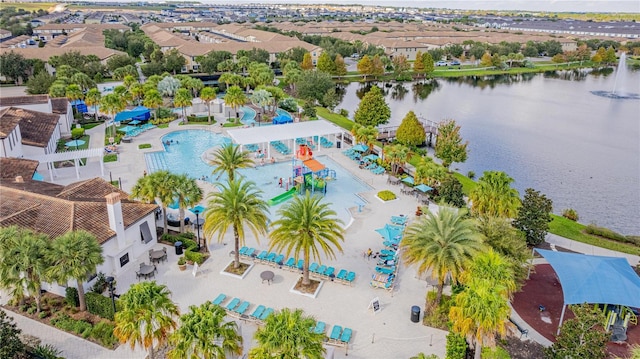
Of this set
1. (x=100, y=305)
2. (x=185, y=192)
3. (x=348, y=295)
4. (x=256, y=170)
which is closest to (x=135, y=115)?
(x=256, y=170)

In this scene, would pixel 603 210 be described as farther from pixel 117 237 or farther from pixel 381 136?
pixel 117 237

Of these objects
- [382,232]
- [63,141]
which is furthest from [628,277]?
[63,141]

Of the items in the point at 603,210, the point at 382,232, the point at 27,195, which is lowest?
the point at 603,210

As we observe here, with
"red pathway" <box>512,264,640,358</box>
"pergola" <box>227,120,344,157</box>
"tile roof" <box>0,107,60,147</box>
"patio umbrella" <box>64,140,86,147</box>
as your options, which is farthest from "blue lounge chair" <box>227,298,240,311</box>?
"patio umbrella" <box>64,140,86,147</box>

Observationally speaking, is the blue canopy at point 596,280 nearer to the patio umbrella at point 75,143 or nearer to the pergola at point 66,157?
the pergola at point 66,157

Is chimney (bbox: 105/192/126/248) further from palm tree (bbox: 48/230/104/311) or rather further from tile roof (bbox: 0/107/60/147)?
tile roof (bbox: 0/107/60/147)

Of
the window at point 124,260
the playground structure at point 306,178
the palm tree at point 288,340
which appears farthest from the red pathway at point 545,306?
the window at point 124,260
